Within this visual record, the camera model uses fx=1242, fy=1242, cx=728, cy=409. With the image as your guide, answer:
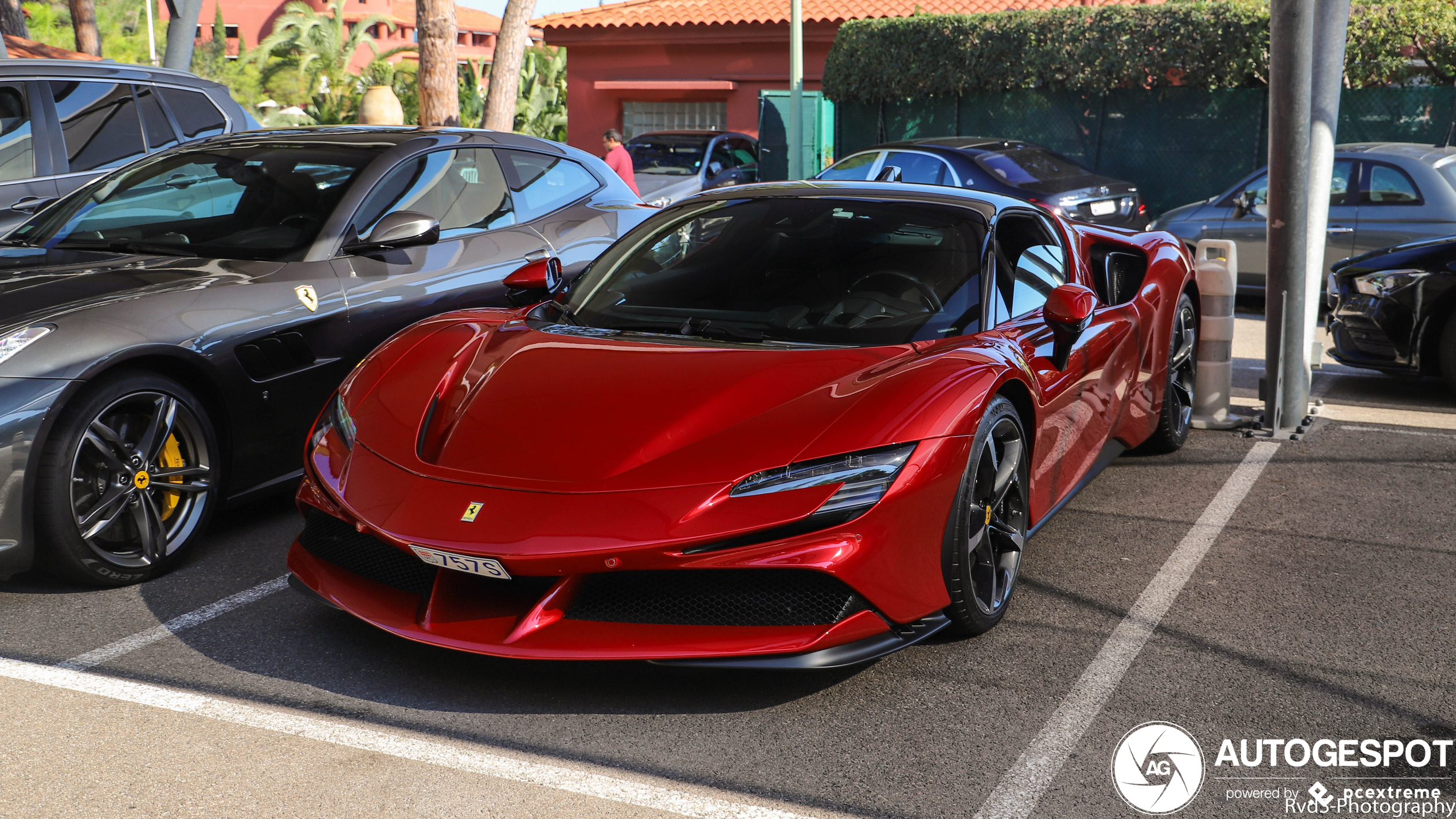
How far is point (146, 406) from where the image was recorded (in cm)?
417

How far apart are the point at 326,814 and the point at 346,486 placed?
1.01 metres

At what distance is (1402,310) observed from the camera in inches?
273

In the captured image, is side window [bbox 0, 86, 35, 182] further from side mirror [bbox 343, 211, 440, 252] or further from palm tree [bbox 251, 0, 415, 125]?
palm tree [bbox 251, 0, 415, 125]

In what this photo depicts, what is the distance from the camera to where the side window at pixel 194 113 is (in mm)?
7371

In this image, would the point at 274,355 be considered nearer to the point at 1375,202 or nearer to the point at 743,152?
the point at 1375,202

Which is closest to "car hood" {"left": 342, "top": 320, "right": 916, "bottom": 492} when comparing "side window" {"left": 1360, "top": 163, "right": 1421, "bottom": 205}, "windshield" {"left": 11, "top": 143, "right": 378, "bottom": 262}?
"windshield" {"left": 11, "top": 143, "right": 378, "bottom": 262}

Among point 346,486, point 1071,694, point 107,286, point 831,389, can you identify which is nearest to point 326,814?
point 346,486

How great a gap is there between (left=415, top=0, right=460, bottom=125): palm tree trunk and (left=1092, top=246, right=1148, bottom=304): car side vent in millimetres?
9381

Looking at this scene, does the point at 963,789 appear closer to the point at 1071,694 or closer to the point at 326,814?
the point at 1071,694

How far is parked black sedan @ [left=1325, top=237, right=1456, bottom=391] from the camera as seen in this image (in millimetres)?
6855

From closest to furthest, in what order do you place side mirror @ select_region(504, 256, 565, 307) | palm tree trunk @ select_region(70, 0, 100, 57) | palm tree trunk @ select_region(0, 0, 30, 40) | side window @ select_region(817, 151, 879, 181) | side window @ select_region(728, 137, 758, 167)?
side mirror @ select_region(504, 256, 565, 307), side window @ select_region(817, 151, 879, 181), side window @ select_region(728, 137, 758, 167), palm tree trunk @ select_region(0, 0, 30, 40), palm tree trunk @ select_region(70, 0, 100, 57)

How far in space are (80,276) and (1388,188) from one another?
9.52 meters

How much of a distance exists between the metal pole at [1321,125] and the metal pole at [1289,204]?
4.8 inches

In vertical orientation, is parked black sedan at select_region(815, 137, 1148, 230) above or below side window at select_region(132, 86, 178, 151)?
below
